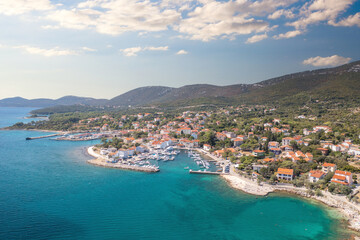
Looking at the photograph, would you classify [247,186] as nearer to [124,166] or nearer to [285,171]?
[285,171]

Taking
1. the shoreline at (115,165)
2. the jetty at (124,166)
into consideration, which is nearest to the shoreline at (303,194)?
the jetty at (124,166)

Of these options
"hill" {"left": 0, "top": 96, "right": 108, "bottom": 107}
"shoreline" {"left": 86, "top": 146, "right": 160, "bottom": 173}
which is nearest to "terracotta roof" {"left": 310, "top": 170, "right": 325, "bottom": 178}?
"shoreline" {"left": 86, "top": 146, "right": 160, "bottom": 173}

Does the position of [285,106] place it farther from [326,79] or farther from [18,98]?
[18,98]

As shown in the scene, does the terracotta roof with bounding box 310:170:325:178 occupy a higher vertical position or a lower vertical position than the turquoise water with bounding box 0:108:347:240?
higher

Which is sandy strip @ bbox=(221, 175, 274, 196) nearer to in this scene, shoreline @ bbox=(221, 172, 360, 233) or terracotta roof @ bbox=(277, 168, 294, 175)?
shoreline @ bbox=(221, 172, 360, 233)

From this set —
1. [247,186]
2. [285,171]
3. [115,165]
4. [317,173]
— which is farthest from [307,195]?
[115,165]

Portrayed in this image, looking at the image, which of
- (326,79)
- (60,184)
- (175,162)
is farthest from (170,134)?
(326,79)

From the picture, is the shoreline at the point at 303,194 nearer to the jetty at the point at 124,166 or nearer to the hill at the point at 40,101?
the jetty at the point at 124,166
